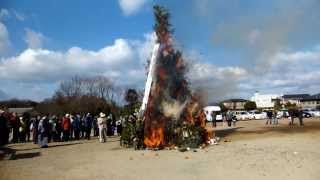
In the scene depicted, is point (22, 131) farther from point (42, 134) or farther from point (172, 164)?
point (172, 164)

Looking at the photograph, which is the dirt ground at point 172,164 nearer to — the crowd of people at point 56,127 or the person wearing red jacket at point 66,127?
the crowd of people at point 56,127

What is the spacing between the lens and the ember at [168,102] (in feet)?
70.9


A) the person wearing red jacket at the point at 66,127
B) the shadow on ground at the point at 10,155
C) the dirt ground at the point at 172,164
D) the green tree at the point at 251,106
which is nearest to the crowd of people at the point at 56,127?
the person wearing red jacket at the point at 66,127

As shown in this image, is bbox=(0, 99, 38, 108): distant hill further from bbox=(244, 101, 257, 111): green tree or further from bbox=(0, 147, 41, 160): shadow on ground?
bbox=(0, 147, 41, 160): shadow on ground

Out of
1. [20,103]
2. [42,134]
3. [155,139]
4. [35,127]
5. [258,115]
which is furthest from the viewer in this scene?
[20,103]

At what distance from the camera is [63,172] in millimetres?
14578

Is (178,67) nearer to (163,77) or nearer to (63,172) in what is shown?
(163,77)

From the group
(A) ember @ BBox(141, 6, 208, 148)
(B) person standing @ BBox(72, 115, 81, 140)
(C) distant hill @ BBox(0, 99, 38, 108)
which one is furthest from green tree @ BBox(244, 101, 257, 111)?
(A) ember @ BBox(141, 6, 208, 148)

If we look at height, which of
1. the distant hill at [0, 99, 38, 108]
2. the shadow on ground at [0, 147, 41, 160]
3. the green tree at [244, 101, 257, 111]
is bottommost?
the shadow on ground at [0, 147, 41, 160]

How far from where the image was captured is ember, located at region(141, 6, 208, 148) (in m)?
21.6

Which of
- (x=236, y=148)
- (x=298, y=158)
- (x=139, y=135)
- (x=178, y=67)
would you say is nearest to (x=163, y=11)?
(x=178, y=67)

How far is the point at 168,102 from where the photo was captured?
2295 cm

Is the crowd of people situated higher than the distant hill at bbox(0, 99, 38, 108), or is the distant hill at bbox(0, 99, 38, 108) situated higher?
the distant hill at bbox(0, 99, 38, 108)

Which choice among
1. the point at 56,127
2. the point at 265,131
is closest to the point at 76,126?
the point at 56,127
